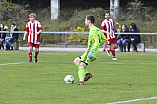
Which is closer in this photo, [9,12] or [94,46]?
[94,46]

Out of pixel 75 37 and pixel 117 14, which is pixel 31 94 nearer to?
pixel 75 37

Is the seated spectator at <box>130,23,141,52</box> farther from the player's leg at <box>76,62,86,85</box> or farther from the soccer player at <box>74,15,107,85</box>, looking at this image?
the player's leg at <box>76,62,86,85</box>

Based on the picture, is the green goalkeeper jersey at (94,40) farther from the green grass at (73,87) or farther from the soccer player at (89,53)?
the green grass at (73,87)

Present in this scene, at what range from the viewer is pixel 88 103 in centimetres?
823

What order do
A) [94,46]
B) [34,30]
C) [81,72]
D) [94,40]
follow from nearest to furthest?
[81,72] → [94,46] → [94,40] → [34,30]

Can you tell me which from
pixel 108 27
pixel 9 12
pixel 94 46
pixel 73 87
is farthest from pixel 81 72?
pixel 9 12

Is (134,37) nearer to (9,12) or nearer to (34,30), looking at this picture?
(34,30)

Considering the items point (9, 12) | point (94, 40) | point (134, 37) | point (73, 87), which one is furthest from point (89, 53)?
point (9, 12)

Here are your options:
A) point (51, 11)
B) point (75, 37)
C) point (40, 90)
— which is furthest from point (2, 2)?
point (40, 90)

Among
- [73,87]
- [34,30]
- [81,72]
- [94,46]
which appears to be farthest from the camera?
[34,30]

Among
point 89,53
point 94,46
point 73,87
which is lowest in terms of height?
point 73,87

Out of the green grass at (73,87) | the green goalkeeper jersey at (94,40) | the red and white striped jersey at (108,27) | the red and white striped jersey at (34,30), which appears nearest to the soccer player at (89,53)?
the green goalkeeper jersey at (94,40)

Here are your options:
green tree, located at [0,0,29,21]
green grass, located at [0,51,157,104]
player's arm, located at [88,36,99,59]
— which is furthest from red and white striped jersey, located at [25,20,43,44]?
green tree, located at [0,0,29,21]

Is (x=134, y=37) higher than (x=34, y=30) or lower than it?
lower
